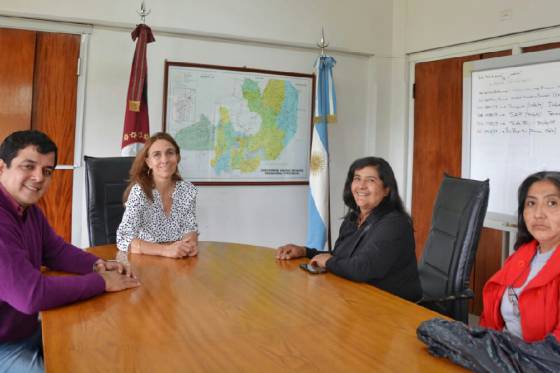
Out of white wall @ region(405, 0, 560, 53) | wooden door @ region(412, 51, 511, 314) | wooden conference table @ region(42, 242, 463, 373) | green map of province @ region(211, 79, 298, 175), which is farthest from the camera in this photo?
green map of province @ region(211, 79, 298, 175)

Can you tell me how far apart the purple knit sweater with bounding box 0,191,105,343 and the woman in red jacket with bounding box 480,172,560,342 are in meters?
1.33

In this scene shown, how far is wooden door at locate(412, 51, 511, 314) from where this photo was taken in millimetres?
3854

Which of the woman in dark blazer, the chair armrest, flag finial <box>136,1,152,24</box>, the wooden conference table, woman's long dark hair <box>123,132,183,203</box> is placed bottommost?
the chair armrest

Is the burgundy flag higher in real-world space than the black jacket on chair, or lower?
higher

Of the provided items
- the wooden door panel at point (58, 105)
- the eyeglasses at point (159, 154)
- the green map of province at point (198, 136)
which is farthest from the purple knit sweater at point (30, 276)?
the green map of province at point (198, 136)

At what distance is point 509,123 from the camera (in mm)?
3100

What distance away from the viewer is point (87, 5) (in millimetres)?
3578

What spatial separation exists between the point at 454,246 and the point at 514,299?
0.73m

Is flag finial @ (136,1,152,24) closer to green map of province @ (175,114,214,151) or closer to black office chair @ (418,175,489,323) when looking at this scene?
green map of province @ (175,114,214,151)

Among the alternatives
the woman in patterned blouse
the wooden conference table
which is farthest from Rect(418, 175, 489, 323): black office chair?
the woman in patterned blouse

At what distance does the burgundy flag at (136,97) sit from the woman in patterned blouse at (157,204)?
2.90ft

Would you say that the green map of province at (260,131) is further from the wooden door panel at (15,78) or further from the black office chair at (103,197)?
the wooden door panel at (15,78)

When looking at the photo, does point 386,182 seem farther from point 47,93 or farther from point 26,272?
point 47,93

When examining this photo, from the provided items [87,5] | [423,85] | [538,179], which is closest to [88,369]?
[538,179]
